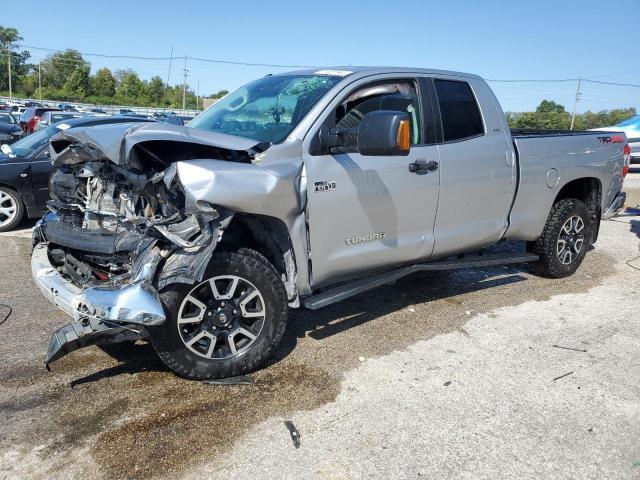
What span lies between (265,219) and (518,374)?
6.65 ft

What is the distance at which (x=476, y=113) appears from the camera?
188 inches

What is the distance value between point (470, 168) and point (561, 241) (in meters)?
1.88

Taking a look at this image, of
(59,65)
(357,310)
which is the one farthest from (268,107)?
(59,65)

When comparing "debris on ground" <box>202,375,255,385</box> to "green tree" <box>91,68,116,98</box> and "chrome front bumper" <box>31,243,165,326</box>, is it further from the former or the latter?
"green tree" <box>91,68,116,98</box>

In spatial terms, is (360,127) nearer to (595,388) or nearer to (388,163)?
(388,163)

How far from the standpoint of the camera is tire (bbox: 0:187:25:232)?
25.1 feet

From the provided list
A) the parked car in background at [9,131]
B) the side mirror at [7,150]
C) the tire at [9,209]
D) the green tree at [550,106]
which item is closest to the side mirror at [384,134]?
the tire at [9,209]

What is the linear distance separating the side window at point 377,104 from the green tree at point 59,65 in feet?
325

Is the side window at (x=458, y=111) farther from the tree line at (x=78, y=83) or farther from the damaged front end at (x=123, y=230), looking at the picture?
the tree line at (x=78, y=83)

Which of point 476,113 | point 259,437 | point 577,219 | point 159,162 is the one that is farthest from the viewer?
point 577,219

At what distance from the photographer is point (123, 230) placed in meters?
3.51

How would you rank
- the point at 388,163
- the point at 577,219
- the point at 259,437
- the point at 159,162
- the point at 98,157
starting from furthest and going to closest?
1. the point at 577,219
2. the point at 388,163
3. the point at 98,157
4. the point at 159,162
5. the point at 259,437

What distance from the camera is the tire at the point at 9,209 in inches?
302

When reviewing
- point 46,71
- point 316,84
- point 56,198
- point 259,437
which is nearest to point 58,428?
point 259,437
